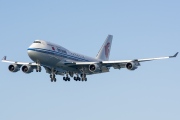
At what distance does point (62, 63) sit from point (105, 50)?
29624 mm

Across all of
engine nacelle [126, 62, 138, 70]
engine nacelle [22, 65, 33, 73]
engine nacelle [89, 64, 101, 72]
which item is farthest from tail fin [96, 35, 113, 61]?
engine nacelle [126, 62, 138, 70]

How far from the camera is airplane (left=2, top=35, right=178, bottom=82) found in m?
100

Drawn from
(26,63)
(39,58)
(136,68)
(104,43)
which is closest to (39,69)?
(39,58)

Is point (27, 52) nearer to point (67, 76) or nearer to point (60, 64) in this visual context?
point (60, 64)

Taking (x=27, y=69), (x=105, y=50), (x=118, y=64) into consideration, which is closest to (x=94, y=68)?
(x=118, y=64)

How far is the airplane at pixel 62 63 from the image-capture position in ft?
329

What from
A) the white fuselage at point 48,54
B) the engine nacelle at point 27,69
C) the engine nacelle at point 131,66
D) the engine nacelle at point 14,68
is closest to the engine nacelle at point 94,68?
the white fuselage at point 48,54

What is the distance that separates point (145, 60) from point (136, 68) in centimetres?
319

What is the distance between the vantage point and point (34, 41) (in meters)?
102

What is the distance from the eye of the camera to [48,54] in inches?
3971

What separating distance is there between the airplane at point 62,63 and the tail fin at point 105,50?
10.2 metres

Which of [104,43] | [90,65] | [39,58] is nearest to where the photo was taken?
[39,58]

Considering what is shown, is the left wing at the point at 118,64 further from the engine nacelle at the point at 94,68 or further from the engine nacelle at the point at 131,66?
the engine nacelle at the point at 94,68

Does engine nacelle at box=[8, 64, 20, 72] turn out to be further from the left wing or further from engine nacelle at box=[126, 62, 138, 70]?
engine nacelle at box=[126, 62, 138, 70]
